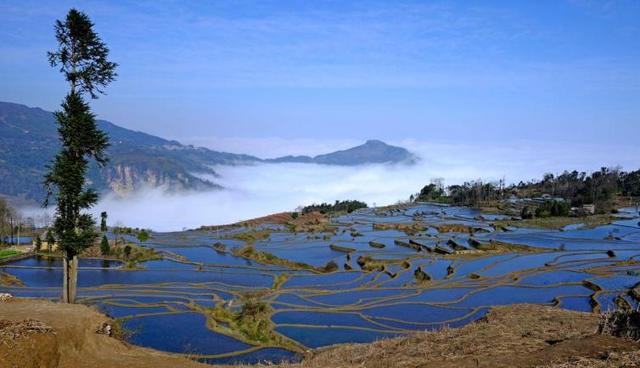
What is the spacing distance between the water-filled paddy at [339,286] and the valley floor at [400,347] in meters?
9.68

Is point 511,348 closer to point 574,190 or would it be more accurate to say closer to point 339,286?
point 339,286

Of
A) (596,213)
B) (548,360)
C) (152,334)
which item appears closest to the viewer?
(548,360)

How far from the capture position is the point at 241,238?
10625cm

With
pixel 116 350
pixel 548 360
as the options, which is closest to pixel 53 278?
pixel 116 350

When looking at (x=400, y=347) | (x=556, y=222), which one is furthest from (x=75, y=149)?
(x=556, y=222)

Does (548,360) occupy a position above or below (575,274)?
above

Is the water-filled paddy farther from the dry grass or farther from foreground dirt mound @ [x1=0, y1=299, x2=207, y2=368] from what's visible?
the dry grass

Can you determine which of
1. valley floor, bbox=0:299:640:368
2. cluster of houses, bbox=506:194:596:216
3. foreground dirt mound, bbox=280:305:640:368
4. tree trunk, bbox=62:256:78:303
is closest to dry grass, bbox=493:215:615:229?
cluster of houses, bbox=506:194:596:216

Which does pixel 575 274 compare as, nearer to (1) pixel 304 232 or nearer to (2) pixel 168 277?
(2) pixel 168 277

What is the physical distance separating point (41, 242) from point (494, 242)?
74547 millimetres

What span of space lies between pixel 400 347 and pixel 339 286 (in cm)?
3891

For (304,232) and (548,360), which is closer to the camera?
(548,360)

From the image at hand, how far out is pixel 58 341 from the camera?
13.5m

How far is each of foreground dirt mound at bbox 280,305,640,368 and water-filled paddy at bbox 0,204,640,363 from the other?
1191cm
